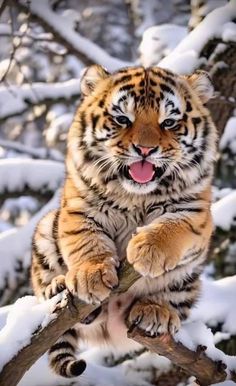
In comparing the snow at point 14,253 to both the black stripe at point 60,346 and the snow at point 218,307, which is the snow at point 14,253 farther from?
the black stripe at point 60,346

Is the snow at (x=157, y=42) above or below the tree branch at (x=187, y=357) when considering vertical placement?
above

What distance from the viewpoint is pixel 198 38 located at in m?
4.92

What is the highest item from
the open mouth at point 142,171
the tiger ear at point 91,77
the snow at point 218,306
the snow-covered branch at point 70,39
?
the snow-covered branch at point 70,39

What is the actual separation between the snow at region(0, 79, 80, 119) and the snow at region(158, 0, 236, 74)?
1054mm

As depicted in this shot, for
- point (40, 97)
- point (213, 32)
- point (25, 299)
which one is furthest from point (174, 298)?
point (40, 97)

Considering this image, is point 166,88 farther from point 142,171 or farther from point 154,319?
point 154,319

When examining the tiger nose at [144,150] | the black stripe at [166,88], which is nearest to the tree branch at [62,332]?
the tiger nose at [144,150]

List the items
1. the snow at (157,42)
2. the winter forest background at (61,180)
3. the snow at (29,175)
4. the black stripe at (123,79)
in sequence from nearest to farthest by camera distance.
A: the winter forest background at (61,180) < the black stripe at (123,79) < the snow at (29,175) < the snow at (157,42)

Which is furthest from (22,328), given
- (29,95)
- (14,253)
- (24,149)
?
(24,149)

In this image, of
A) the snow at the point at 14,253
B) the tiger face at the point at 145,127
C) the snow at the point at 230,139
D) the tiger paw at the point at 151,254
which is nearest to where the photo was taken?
the tiger paw at the point at 151,254

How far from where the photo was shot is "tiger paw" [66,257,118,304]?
2.73 meters

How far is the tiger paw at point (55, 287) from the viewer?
3133 mm

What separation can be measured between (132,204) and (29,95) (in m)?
2.77

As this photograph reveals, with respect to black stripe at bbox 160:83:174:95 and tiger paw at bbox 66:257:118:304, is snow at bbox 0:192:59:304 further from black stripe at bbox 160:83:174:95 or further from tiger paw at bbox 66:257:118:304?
tiger paw at bbox 66:257:118:304
